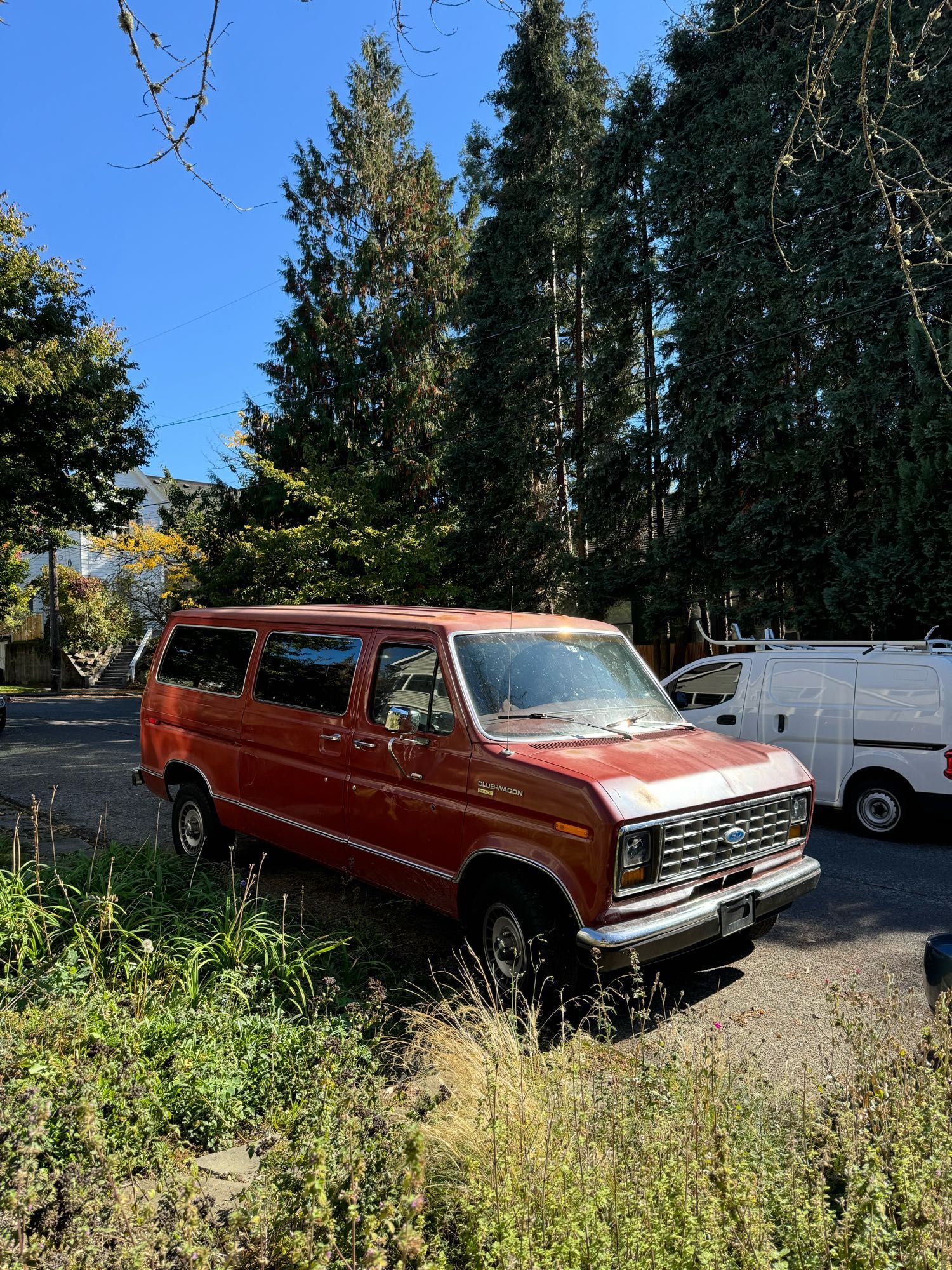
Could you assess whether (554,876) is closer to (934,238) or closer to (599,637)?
(599,637)

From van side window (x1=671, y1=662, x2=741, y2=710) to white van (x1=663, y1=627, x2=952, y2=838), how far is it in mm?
42

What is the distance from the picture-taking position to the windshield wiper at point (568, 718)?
4.98m

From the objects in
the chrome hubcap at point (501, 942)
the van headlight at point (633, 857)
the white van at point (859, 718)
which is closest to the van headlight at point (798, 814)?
the van headlight at point (633, 857)

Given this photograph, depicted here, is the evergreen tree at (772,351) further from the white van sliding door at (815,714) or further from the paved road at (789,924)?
the paved road at (789,924)

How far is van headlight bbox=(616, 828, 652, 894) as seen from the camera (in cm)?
403

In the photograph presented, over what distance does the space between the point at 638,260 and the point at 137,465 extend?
41.9 feet

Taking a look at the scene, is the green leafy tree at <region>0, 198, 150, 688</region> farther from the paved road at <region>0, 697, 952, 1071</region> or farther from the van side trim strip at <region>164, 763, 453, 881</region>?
the van side trim strip at <region>164, 763, 453, 881</region>

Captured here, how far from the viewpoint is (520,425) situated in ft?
70.2

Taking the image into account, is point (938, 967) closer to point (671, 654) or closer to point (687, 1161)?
point (687, 1161)

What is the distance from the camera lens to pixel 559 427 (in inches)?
837

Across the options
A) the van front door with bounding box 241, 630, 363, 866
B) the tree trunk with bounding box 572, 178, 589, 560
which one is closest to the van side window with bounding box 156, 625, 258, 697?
the van front door with bounding box 241, 630, 363, 866

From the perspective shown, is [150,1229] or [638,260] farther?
[638,260]

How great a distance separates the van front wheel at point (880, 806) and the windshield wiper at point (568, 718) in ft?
16.5

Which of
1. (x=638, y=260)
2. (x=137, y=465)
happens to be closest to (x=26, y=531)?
(x=137, y=465)
